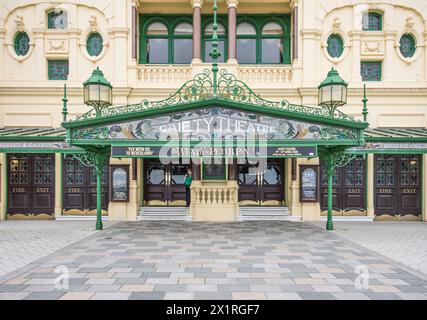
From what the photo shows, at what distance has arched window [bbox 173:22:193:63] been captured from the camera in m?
15.5

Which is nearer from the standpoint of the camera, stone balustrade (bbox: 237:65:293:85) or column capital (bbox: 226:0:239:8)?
column capital (bbox: 226:0:239:8)

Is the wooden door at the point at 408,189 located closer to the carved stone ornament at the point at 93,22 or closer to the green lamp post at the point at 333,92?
the green lamp post at the point at 333,92

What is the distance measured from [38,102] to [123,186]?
516 centimetres

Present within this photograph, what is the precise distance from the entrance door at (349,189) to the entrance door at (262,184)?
1902mm

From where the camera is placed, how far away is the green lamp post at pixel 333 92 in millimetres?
9789

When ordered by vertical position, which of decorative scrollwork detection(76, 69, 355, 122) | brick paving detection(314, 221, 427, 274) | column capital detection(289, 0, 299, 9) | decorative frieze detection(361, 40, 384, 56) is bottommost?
brick paving detection(314, 221, 427, 274)

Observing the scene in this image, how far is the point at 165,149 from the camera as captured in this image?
29.7 feet

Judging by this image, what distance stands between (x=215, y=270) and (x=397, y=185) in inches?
432

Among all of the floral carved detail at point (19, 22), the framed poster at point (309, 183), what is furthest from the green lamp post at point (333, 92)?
the floral carved detail at point (19, 22)

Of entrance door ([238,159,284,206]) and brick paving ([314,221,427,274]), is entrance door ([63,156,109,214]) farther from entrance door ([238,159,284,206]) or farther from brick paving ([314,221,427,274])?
brick paving ([314,221,427,274])

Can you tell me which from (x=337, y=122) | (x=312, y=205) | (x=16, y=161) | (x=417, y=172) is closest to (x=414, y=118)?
(x=417, y=172)

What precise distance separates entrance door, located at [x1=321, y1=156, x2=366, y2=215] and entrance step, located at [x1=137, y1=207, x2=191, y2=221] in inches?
233

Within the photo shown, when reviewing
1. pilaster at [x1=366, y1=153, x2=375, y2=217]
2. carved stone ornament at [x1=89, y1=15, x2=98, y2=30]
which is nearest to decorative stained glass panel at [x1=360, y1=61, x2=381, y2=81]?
pilaster at [x1=366, y1=153, x2=375, y2=217]
